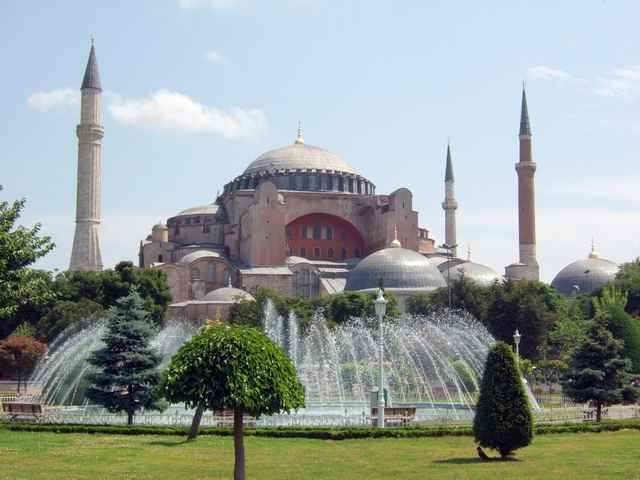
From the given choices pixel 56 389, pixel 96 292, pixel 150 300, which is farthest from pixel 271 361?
pixel 96 292

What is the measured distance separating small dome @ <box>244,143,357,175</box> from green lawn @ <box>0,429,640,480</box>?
54861mm

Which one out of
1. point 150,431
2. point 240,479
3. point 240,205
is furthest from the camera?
point 240,205

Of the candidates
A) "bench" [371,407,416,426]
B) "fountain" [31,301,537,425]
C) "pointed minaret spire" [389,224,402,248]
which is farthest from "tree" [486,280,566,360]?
"bench" [371,407,416,426]

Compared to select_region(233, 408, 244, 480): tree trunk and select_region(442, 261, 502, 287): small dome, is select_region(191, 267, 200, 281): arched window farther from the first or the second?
select_region(233, 408, 244, 480): tree trunk

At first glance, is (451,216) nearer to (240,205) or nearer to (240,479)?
(240,205)

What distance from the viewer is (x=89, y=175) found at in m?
59.6

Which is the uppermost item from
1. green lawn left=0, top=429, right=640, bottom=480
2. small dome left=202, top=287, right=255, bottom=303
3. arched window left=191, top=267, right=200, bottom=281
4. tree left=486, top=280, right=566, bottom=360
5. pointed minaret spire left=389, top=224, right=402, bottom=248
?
pointed minaret spire left=389, top=224, right=402, bottom=248

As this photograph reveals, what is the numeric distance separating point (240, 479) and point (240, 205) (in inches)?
2298

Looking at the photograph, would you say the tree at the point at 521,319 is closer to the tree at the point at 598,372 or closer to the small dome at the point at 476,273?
the small dome at the point at 476,273

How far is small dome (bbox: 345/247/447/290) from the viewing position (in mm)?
61500

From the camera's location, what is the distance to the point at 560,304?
170 ft

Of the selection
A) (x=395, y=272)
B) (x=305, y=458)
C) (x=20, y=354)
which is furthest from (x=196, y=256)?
(x=305, y=458)

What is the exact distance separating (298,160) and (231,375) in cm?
6221

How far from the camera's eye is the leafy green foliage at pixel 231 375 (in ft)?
38.5
